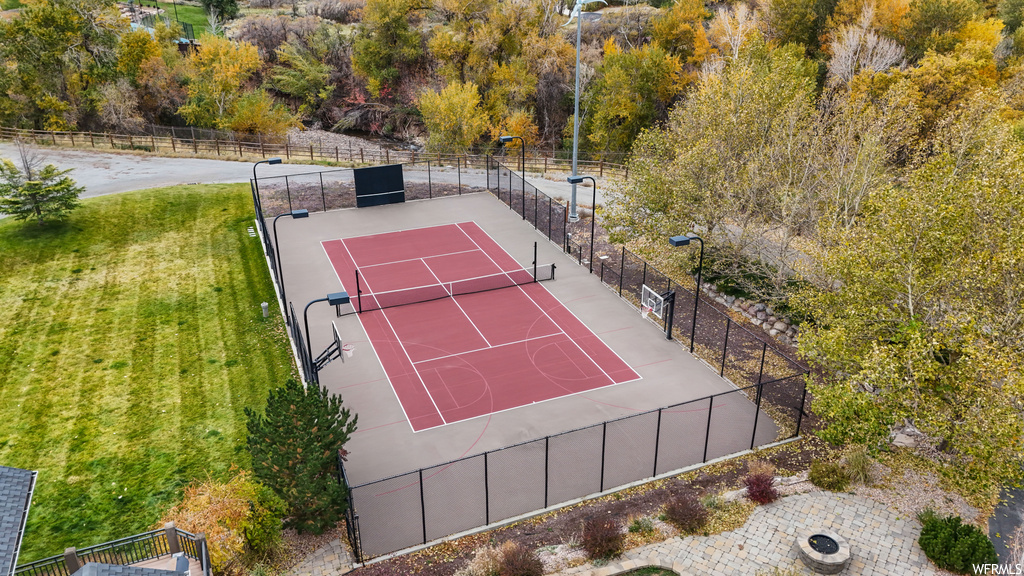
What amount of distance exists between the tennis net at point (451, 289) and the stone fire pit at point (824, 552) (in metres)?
16.6

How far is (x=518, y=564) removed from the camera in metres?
16.0

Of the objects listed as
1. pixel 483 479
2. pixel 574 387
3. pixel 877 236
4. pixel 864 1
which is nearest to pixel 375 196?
pixel 574 387

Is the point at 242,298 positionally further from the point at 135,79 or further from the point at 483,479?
the point at 135,79

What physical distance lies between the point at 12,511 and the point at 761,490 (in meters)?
16.3

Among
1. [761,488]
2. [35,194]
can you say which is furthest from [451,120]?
[761,488]

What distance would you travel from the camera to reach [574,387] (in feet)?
78.4

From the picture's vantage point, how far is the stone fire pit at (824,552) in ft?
52.8

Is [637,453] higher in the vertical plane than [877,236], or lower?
lower

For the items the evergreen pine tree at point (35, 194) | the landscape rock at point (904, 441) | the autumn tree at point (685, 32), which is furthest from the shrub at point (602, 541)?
the autumn tree at point (685, 32)

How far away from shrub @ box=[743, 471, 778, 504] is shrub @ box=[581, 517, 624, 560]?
3869mm

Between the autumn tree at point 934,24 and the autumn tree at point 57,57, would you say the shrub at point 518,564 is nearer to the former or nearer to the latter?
the autumn tree at point 934,24

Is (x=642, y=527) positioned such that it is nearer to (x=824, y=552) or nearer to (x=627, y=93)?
(x=824, y=552)

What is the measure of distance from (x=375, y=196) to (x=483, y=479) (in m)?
23.6

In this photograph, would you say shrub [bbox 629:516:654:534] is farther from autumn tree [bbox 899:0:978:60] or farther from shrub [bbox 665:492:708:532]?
autumn tree [bbox 899:0:978:60]
